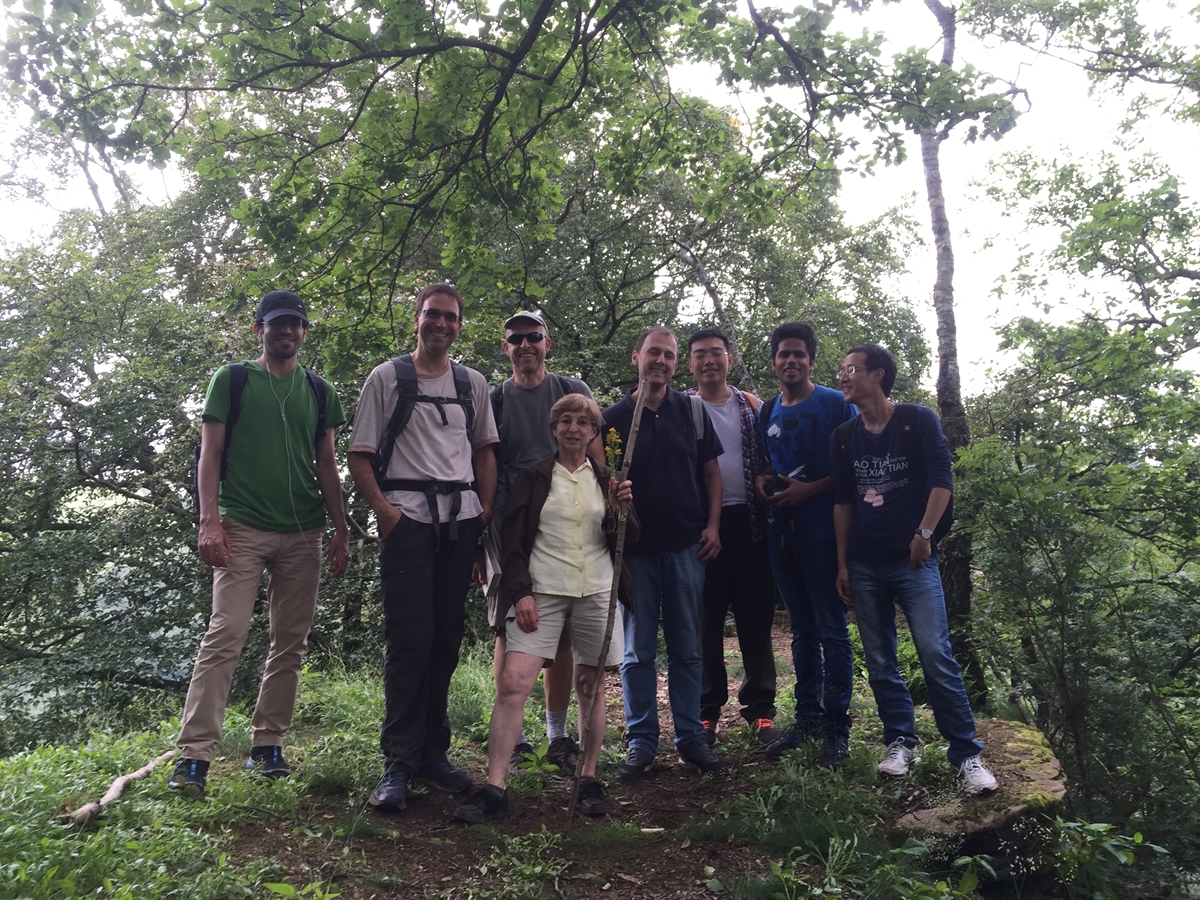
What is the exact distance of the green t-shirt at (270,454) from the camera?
4.01 metres

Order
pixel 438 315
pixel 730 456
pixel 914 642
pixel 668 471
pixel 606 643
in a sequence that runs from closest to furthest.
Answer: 1. pixel 606 643
2. pixel 438 315
3. pixel 914 642
4. pixel 668 471
5. pixel 730 456

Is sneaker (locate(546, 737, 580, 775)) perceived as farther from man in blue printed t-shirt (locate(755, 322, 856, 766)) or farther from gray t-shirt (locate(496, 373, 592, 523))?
gray t-shirt (locate(496, 373, 592, 523))

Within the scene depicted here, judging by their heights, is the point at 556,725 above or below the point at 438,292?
below

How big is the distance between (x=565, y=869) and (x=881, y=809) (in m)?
1.58

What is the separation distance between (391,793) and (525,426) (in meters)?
1.89

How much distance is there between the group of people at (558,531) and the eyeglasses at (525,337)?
0.03 m

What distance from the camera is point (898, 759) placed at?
4.26 metres

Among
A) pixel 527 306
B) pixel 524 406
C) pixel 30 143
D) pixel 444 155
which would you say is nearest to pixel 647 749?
pixel 524 406

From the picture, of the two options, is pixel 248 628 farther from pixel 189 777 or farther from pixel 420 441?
pixel 420 441

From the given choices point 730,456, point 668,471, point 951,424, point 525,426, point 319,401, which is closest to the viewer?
point 319,401

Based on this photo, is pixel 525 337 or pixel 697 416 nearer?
pixel 525 337

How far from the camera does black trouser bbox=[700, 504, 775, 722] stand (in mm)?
4992

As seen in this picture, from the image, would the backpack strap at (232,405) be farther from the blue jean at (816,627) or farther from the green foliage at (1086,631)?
the green foliage at (1086,631)

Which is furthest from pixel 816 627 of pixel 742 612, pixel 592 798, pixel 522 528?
pixel 522 528
